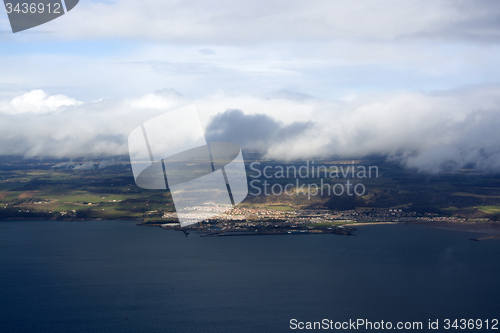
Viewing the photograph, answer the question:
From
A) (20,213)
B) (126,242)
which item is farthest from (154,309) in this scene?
(20,213)

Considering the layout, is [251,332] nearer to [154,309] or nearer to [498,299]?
[154,309]

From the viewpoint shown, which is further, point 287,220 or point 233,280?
point 287,220

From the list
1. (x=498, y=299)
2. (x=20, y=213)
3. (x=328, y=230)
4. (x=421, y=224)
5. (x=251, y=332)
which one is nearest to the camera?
(x=251, y=332)

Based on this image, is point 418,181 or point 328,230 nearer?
point 328,230

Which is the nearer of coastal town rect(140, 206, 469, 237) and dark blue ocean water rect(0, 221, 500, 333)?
dark blue ocean water rect(0, 221, 500, 333)

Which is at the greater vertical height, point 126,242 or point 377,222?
point 126,242

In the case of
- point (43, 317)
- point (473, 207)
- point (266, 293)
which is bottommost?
point (473, 207)

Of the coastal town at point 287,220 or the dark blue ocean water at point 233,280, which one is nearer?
the dark blue ocean water at point 233,280

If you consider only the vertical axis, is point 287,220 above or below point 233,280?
below
